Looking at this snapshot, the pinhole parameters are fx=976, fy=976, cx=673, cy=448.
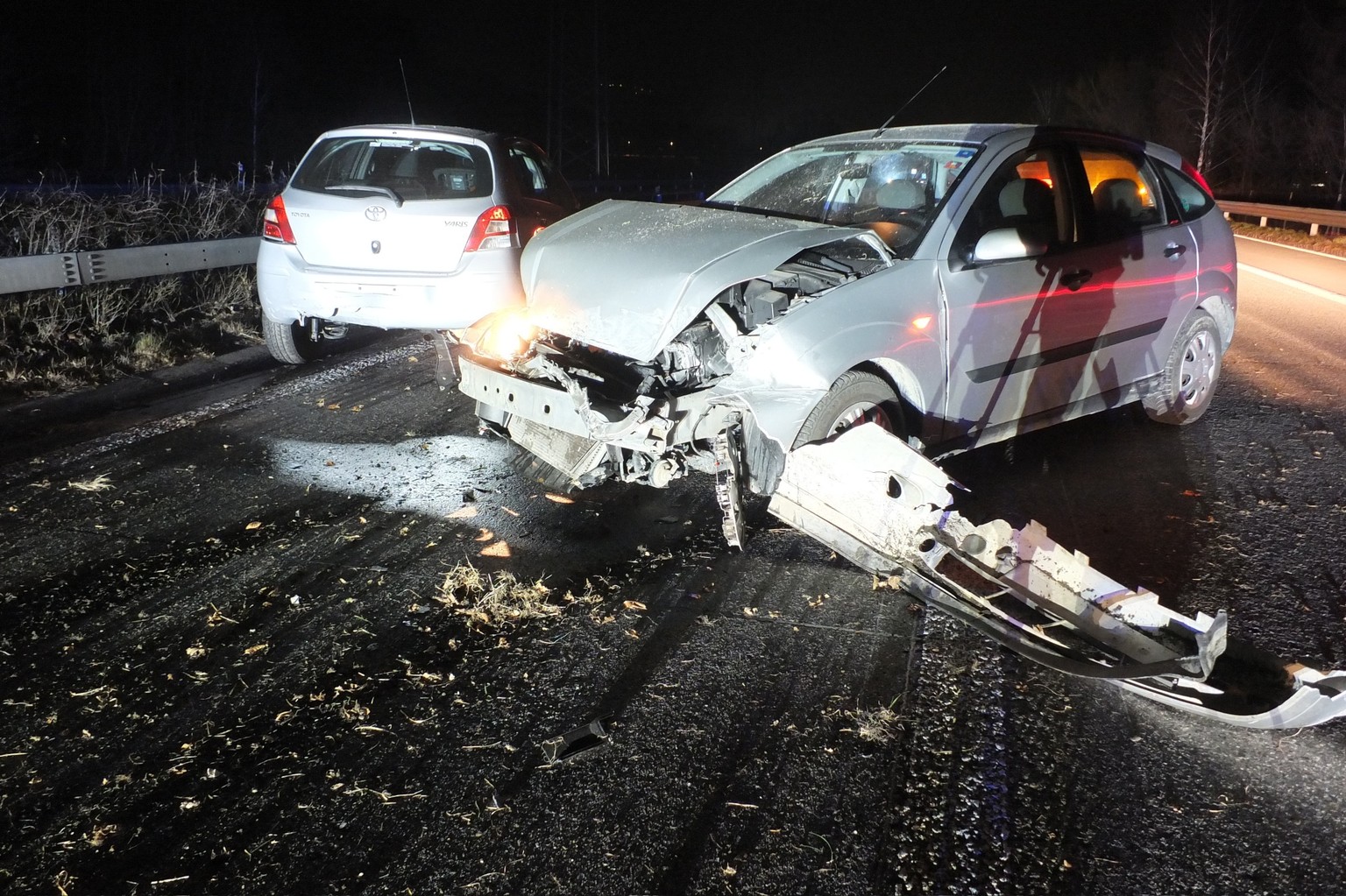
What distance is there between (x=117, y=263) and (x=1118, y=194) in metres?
7.38

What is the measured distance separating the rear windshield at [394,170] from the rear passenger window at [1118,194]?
156 inches

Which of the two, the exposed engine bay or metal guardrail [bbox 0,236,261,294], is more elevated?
metal guardrail [bbox 0,236,261,294]

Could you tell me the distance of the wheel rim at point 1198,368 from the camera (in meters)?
6.04

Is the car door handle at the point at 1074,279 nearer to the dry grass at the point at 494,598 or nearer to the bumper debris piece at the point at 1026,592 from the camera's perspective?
the bumper debris piece at the point at 1026,592

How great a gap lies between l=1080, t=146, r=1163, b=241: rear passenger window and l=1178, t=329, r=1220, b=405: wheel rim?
912 millimetres

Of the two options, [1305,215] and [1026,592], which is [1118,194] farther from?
[1305,215]

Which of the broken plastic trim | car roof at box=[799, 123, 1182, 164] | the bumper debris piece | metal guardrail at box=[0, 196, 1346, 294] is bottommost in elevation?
the broken plastic trim

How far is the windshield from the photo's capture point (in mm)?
4898

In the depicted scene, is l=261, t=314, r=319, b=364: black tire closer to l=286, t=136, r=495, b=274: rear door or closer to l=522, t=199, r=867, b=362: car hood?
l=286, t=136, r=495, b=274: rear door

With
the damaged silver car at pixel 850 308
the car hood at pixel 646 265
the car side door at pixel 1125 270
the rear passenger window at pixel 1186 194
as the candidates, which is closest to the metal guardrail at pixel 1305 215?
the rear passenger window at pixel 1186 194

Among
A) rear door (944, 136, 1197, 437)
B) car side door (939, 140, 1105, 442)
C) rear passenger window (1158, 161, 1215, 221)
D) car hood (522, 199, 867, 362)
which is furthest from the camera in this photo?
rear passenger window (1158, 161, 1215, 221)

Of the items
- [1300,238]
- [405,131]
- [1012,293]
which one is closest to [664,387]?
[1012,293]

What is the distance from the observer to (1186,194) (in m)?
5.93

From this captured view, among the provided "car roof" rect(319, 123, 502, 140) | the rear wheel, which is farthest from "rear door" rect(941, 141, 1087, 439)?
the rear wheel
